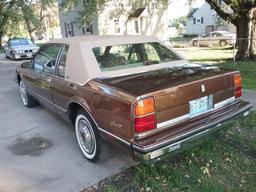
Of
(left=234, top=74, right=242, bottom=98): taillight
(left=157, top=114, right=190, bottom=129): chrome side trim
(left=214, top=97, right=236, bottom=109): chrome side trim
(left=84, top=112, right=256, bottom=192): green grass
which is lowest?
(left=84, top=112, right=256, bottom=192): green grass

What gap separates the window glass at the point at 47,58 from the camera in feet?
14.6

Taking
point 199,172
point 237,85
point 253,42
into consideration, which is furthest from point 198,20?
point 199,172

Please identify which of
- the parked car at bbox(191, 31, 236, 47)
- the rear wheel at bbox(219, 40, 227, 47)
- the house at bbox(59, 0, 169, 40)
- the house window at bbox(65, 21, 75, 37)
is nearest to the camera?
the house at bbox(59, 0, 169, 40)

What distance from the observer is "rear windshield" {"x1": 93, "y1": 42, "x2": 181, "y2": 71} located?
381cm

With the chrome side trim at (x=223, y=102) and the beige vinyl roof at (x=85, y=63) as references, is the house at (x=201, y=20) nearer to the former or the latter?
the beige vinyl roof at (x=85, y=63)

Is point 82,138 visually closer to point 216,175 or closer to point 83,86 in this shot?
point 83,86

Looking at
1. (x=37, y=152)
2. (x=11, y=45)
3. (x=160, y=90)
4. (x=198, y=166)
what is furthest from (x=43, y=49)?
(x=11, y=45)

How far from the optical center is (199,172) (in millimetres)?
3350

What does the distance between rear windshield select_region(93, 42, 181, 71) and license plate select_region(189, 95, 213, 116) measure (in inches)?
41.1

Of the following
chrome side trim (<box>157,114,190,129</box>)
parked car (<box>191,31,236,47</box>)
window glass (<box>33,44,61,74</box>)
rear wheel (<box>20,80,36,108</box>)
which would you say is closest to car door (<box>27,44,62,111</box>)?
window glass (<box>33,44,61,74</box>)

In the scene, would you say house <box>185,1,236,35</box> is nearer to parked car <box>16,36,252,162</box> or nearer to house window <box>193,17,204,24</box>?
house window <box>193,17,204,24</box>

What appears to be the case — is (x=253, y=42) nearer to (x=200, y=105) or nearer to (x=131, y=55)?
(x=131, y=55)

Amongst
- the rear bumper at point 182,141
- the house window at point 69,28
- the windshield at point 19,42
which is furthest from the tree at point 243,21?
the house window at point 69,28

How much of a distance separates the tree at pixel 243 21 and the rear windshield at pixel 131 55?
273 inches
